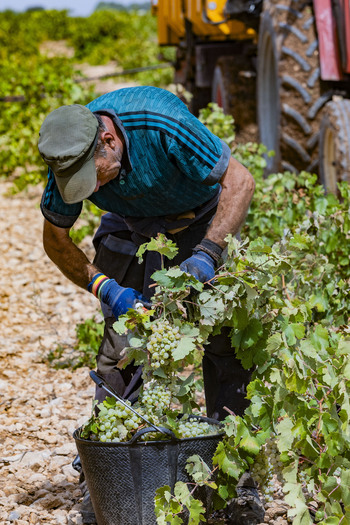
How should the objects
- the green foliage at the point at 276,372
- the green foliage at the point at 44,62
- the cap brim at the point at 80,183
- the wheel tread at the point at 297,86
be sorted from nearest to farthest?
the green foliage at the point at 276,372 → the cap brim at the point at 80,183 → the wheel tread at the point at 297,86 → the green foliage at the point at 44,62

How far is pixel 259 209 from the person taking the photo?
167 inches

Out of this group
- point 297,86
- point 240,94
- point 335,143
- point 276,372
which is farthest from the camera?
point 240,94

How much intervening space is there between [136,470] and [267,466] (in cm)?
45

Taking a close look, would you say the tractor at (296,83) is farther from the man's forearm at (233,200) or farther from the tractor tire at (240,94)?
the man's forearm at (233,200)

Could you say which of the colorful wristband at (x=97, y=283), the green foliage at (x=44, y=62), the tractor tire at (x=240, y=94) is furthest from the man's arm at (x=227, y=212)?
the green foliage at (x=44, y=62)

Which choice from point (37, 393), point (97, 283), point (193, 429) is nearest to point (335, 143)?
point (37, 393)

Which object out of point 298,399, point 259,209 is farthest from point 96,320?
point 298,399

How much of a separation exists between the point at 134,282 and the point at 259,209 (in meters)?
1.45

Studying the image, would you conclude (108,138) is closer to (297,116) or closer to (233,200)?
(233,200)

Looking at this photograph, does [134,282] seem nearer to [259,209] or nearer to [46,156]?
[46,156]

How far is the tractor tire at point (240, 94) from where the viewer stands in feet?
22.2

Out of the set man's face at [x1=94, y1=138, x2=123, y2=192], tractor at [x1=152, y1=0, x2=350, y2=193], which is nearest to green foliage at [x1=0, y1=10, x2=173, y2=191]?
tractor at [x1=152, y1=0, x2=350, y2=193]

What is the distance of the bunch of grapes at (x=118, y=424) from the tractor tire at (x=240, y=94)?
4.60 metres

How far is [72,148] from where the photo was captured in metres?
2.39
